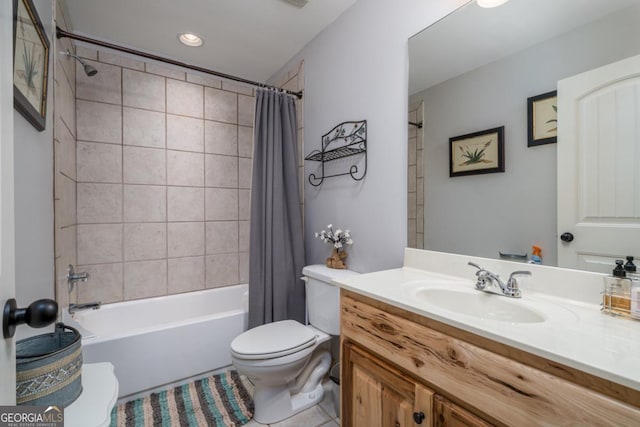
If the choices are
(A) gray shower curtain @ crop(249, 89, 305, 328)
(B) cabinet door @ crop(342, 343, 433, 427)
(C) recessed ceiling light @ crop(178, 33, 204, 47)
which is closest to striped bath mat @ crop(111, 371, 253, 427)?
(A) gray shower curtain @ crop(249, 89, 305, 328)

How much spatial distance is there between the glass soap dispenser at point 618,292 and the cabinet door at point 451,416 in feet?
1.59

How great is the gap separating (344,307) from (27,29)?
1472 mm

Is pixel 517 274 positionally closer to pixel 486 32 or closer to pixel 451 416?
pixel 451 416

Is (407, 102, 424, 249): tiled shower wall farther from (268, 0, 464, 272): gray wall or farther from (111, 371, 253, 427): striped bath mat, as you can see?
(111, 371, 253, 427): striped bath mat

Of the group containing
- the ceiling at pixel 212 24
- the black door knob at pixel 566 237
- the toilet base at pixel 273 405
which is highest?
the ceiling at pixel 212 24

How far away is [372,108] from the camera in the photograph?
1584 mm

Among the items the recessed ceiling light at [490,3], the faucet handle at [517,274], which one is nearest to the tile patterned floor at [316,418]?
the faucet handle at [517,274]

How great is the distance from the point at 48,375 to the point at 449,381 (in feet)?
3.30

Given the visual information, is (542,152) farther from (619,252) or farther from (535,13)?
(535,13)

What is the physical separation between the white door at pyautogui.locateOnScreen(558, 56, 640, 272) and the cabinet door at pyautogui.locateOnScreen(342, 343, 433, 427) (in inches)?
25.6

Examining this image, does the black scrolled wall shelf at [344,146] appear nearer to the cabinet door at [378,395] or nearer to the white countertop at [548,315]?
the white countertop at [548,315]

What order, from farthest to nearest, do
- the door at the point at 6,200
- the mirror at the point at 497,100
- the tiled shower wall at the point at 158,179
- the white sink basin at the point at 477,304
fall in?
the tiled shower wall at the point at 158,179
the mirror at the point at 497,100
the white sink basin at the point at 477,304
the door at the point at 6,200

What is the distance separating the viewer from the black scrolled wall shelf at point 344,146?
1.64m
